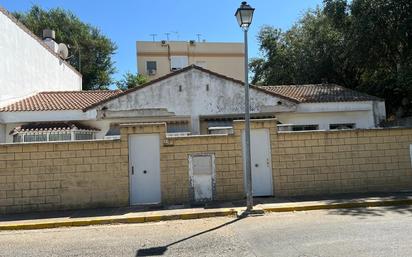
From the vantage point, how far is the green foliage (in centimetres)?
2042

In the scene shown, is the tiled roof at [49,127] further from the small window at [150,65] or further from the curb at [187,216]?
the small window at [150,65]

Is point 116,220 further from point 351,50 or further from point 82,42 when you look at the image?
point 82,42

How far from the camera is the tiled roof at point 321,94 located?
2110 centimetres

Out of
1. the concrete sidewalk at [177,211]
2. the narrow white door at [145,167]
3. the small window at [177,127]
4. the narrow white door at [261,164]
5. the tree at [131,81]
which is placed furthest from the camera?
the tree at [131,81]

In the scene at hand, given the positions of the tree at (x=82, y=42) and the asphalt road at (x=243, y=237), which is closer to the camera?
the asphalt road at (x=243, y=237)

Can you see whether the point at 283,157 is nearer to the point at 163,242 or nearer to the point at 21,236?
the point at 163,242

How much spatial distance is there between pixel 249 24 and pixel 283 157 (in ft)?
14.5

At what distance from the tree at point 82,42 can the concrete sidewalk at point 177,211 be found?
103 ft

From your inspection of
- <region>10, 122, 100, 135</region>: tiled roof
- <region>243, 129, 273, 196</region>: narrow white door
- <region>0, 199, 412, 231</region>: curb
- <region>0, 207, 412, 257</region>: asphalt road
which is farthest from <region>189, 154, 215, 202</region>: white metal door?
<region>10, 122, 100, 135</region>: tiled roof

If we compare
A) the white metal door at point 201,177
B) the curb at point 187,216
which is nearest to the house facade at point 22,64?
the curb at point 187,216

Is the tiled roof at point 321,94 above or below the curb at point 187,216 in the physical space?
above

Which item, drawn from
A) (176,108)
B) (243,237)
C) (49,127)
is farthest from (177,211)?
(49,127)

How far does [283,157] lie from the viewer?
45.5ft

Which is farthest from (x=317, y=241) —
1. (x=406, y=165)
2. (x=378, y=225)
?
(x=406, y=165)
